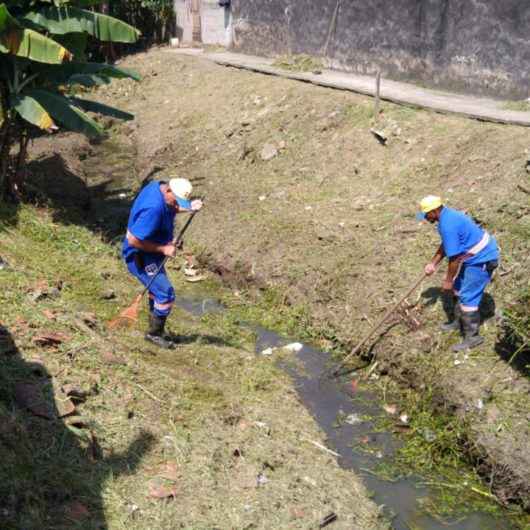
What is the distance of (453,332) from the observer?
8.15 meters

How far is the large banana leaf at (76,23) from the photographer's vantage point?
11086mm

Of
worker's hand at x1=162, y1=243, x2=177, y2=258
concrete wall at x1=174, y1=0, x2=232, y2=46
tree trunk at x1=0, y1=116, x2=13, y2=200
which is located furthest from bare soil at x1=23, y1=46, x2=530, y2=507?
concrete wall at x1=174, y1=0, x2=232, y2=46

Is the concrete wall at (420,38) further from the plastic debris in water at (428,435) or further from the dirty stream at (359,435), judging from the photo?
the plastic debris in water at (428,435)

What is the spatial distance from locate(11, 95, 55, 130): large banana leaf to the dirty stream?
3515mm

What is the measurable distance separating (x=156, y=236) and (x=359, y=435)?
9.58 feet

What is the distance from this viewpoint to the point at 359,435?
757 centimetres

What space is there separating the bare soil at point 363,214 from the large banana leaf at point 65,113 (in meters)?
2.27

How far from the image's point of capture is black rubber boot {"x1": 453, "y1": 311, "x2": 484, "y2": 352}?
7781 millimetres

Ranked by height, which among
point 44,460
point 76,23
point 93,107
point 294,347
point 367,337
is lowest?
point 294,347

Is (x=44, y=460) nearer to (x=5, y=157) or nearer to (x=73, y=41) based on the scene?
(x=5, y=157)

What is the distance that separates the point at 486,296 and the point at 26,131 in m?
7.77

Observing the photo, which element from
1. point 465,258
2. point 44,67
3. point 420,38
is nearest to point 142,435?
point 465,258

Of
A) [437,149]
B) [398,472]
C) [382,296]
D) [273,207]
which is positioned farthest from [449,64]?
[398,472]

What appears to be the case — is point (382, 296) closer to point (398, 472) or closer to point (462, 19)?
point (398, 472)
